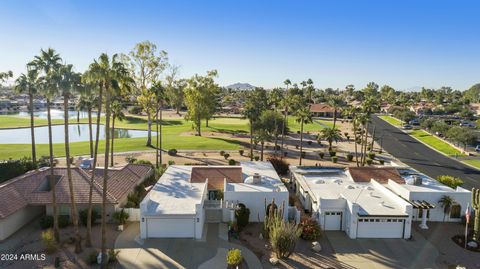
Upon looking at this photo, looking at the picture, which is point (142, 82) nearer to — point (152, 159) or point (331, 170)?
point (152, 159)

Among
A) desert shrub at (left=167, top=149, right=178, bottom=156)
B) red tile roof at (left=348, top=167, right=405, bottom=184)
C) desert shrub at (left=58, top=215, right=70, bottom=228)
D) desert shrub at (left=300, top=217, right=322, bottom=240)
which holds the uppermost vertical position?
red tile roof at (left=348, top=167, right=405, bottom=184)

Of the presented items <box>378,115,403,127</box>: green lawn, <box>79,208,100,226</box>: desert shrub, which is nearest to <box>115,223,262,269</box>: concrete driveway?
<box>79,208,100,226</box>: desert shrub

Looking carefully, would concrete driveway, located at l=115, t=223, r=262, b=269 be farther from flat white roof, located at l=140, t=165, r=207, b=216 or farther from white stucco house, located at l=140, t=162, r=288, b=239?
flat white roof, located at l=140, t=165, r=207, b=216

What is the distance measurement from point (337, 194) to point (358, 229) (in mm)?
4717

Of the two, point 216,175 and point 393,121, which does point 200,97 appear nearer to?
point 216,175

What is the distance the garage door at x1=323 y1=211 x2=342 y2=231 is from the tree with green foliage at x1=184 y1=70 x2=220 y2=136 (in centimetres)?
4953

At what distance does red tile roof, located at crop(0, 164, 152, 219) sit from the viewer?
27.3m

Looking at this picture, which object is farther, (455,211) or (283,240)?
(455,211)

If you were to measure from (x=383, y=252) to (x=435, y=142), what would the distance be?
57.1 meters

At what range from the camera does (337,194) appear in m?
31.1

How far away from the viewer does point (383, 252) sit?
24688 mm

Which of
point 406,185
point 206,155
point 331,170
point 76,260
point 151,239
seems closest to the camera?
point 76,260

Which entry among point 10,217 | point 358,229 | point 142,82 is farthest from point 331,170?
point 142,82

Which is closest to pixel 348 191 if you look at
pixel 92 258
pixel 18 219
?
pixel 92 258
